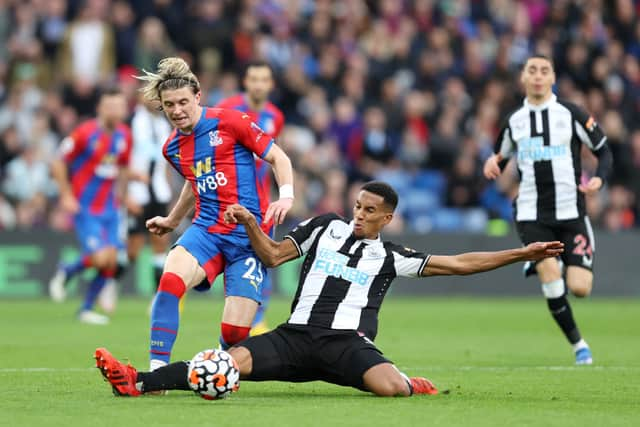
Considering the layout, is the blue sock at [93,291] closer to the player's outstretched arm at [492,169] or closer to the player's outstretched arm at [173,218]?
the player's outstretched arm at [492,169]

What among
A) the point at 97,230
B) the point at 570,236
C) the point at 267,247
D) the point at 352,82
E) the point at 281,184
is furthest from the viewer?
the point at 352,82

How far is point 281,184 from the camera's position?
27.8 ft

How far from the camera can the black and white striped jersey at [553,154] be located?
440 inches

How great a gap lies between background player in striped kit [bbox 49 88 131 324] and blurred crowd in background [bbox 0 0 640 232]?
11.5ft

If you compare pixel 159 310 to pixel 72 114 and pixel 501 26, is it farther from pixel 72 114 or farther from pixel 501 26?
pixel 501 26

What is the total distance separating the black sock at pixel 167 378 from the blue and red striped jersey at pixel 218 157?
49.7 inches

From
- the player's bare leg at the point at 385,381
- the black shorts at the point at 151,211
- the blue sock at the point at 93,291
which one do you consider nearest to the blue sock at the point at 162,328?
the player's bare leg at the point at 385,381

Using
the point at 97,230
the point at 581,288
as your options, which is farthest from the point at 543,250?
the point at 97,230

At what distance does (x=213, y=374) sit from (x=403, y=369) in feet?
8.98

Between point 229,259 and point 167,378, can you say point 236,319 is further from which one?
point 167,378

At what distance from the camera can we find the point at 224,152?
8852 millimetres

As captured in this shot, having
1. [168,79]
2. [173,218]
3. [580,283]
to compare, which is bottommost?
[580,283]

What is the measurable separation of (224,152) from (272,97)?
12.0 metres

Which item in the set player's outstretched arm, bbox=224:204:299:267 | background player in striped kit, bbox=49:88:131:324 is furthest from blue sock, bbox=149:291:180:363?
background player in striped kit, bbox=49:88:131:324
